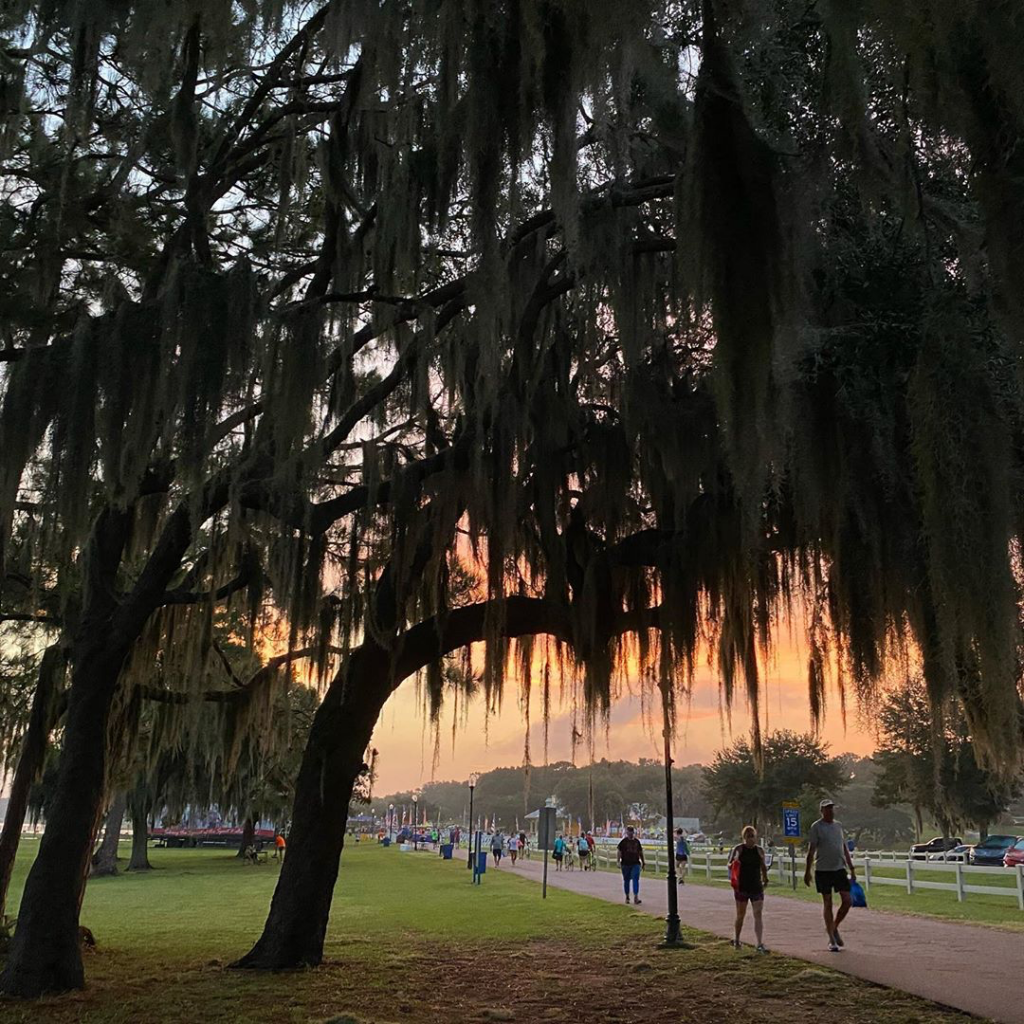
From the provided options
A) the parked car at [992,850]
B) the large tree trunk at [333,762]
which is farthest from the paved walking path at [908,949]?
the parked car at [992,850]

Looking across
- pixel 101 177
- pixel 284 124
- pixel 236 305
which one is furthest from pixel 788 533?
pixel 101 177

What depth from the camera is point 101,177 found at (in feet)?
24.5

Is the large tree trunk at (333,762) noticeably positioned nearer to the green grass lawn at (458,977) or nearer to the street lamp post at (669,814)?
the green grass lawn at (458,977)

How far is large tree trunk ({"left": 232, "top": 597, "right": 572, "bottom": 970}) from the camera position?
309 inches

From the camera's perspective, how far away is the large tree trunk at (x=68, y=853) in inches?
271

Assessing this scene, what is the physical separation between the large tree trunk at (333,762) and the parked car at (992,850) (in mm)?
24852

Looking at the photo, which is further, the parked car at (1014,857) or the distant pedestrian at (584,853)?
the distant pedestrian at (584,853)

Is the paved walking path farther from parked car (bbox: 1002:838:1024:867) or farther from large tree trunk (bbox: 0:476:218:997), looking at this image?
parked car (bbox: 1002:838:1024:867)

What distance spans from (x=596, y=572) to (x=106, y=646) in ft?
13.5

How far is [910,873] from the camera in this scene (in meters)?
16.2

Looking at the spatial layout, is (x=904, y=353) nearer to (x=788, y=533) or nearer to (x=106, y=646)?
(x=788, y=533)

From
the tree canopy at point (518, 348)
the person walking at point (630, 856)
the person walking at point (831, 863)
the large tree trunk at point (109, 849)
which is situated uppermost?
the tree canopy at point (518, 348)

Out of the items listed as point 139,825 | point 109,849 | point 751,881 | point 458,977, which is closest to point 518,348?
point 458,977

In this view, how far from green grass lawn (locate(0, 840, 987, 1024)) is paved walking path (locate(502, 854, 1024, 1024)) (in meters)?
0.33
